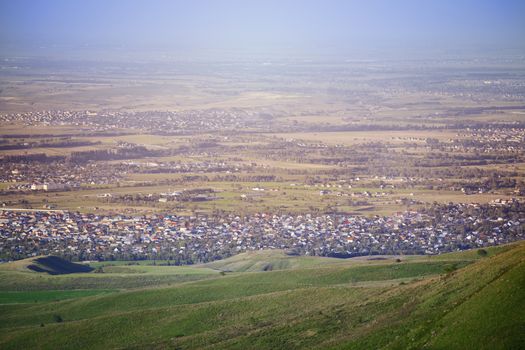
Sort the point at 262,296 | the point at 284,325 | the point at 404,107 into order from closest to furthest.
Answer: the point at 284,325
the point at 262,296
the point at 404,107

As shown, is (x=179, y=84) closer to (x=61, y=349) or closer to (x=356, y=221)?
(x=356, y=221)

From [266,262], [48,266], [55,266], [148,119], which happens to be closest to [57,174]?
[55,266]

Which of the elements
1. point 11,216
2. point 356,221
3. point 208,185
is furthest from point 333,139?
point 11,216

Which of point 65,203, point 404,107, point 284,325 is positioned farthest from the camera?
point 404,107

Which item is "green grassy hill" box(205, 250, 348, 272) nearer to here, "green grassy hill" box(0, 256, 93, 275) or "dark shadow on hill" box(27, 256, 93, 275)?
"dark shadow on hill" box(27, 256, 93, 275)

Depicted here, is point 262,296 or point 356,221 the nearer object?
point 262,296

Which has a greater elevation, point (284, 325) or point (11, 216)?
point (284, 325)

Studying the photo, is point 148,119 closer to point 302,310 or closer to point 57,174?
point 57,174
